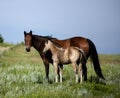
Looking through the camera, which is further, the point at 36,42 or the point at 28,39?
the point at 36,42

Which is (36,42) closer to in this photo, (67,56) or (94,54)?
(67,56)

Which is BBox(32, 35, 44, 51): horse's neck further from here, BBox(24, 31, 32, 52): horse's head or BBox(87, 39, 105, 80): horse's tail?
BBox(87, 39, 105, 80): horse's tail

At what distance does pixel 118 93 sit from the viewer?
12039 millimetres

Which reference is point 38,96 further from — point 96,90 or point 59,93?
point 96,90

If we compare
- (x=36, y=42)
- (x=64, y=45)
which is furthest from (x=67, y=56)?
(x=36, y=42)

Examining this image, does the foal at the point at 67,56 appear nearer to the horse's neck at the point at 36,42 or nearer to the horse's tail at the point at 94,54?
the horse's neck at the point at 36,42

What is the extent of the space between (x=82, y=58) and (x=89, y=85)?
1.62m

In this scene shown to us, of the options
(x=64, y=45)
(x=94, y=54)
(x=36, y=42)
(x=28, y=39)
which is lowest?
(x=94, y=54)

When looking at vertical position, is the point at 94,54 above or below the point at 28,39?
below

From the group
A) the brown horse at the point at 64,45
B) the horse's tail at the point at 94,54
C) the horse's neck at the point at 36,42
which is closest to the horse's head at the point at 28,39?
the brown horse at the point at 64,45

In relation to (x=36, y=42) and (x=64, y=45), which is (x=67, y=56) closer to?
(x=64, y=45)

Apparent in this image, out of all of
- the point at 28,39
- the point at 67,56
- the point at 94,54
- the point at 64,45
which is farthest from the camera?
the point at 64,45

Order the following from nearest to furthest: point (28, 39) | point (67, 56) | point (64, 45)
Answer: point (67, 56), point (28, 39), point (64, 45)

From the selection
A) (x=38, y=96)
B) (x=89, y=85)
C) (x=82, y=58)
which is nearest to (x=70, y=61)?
(x=82, y=58)
